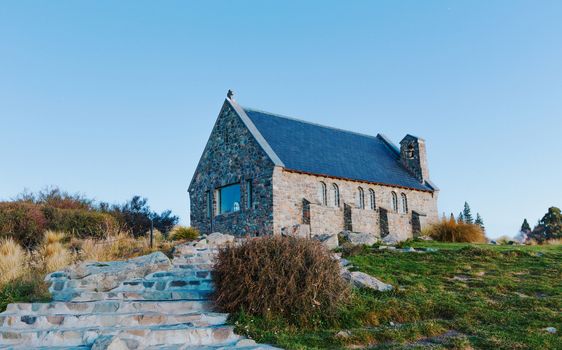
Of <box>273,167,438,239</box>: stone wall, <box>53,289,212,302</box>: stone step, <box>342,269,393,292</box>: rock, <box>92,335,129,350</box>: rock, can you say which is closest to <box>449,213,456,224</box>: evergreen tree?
<box>273,167,438,239</box>: stone wall

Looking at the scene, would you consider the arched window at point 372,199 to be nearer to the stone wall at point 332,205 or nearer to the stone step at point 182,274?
the stone wall at point 332,205

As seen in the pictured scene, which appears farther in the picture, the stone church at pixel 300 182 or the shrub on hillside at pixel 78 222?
the stone church at pixel 300 182

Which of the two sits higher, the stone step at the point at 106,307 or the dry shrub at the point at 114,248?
the dry shrub at the point at 114,248

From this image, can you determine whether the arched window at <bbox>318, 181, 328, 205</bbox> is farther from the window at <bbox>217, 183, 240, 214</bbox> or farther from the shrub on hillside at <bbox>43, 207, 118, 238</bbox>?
the shrub on hillside at <bbox>43, 207, 118, 238</bbox>

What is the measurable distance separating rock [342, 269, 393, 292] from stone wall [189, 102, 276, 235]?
11253 mm

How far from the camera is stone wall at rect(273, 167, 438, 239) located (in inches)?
852

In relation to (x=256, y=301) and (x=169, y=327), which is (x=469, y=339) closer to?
(x=256, y=301)

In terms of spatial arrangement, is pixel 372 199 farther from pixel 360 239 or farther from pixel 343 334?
pixel 343 334

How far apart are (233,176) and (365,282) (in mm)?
14622

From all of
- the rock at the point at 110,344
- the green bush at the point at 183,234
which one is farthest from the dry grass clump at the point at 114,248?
the rock at the point at 110,344

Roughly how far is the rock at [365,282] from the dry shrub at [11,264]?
22.4 feet

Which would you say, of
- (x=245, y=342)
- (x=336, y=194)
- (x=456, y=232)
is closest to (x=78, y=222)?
(x=336, y=194)

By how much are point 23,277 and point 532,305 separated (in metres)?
10.0

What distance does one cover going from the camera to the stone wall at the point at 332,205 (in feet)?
71.0
